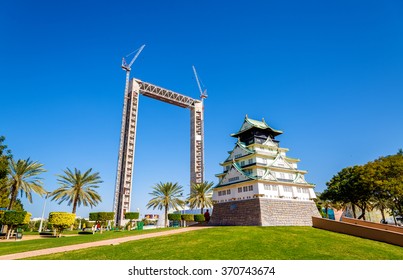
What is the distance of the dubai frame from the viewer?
213 feet

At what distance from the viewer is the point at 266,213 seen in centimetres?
3553

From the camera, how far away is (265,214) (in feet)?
116

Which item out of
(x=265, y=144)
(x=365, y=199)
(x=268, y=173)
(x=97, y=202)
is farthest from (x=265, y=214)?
(x=97, y=202)

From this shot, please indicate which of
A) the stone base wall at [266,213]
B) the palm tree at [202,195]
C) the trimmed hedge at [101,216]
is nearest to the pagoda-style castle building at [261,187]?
the stone base wall at [266,213]

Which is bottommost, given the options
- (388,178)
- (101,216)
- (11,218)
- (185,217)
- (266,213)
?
(185,217)

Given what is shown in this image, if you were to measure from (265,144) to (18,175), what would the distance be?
42.1 m

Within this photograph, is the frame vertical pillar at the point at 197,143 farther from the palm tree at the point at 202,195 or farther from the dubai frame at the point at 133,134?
the palm tree at the point at 202,195

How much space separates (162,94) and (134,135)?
1786 cm

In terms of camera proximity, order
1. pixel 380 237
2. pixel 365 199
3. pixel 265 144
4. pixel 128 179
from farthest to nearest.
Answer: pixel 128 179 < pixel 365 199 < pixel 265 144 < pixel 380 237

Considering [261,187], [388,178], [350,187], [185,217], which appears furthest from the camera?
[350,187]

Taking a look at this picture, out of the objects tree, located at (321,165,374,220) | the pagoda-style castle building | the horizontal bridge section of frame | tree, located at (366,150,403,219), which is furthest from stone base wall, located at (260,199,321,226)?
the horizontal bridge section of frame

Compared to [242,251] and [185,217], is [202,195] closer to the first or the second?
A: [185,217]

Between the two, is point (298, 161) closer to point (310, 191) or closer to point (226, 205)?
point (310, 191)

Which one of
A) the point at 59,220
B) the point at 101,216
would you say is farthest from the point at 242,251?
the point at 101,216
